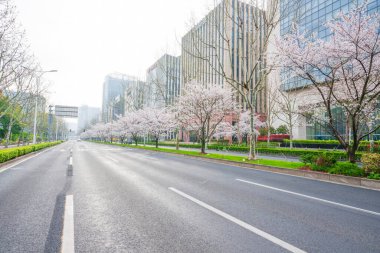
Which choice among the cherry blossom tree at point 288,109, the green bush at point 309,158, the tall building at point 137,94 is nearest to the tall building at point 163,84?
the tall building at point 137,94

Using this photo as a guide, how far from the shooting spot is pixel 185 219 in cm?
416

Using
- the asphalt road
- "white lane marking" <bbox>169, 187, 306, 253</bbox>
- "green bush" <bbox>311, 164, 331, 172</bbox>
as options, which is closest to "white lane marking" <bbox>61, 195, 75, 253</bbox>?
the asphalt road

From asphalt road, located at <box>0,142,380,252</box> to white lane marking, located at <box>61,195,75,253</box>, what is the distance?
0.6 inches

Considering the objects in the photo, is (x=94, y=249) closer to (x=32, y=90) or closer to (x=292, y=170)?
(x=292, y=170)

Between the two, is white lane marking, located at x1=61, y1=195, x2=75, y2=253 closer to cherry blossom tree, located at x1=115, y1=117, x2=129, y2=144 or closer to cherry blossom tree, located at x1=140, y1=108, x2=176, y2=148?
cherry blossom tree, located at x1=140, y1=108, x2=176, y2=148

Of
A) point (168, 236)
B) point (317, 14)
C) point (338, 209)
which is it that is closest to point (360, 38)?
point (338, 209)

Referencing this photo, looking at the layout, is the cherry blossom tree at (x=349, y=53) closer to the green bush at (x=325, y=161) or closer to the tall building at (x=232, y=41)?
the green bush at (x=325, y=161)

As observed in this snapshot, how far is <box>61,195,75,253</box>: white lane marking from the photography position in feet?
9.82

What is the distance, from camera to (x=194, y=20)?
1738cm

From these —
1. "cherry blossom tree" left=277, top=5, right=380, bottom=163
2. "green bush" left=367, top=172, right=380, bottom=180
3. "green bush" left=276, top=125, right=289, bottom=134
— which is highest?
"cherry blossom tree" left=277, top=5, right=380, bottom=163

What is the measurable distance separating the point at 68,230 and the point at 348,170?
10042 mm

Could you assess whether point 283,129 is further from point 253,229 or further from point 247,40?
point 253,229

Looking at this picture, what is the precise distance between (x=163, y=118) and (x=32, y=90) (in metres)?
19.4

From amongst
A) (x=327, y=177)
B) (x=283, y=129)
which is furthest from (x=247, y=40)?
(x=283, y=129)
